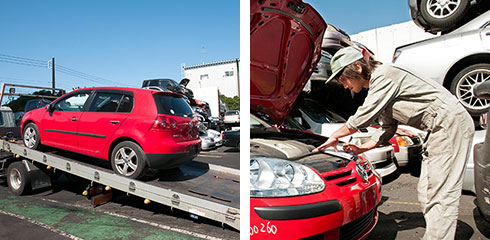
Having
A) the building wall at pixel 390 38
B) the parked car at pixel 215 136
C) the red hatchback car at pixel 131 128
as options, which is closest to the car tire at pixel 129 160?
the red hatchback car at pixel 131 128

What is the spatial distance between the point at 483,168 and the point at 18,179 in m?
5.04

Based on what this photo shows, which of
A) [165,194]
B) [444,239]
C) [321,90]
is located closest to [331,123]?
[321,90]

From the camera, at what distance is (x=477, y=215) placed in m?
1.81

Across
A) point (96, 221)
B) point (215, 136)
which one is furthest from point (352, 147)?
point (215, 136)

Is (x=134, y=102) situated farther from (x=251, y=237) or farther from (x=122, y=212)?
(x=251, y=237)

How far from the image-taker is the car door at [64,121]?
3.14 metres

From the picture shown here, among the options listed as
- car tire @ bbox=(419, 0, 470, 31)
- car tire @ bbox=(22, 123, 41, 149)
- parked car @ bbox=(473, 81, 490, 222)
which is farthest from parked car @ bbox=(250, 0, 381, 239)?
car tire @ bbox=(22, 123, 41, 149)

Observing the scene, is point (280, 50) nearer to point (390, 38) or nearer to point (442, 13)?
point (442, 13)

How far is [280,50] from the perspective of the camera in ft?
6.56

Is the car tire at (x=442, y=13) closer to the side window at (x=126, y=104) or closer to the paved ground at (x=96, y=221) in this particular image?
the paved ground at (x=96, y=221)

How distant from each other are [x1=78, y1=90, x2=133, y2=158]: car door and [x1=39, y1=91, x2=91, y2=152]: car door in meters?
0.14

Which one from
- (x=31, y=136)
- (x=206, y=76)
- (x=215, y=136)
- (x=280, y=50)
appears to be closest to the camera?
(x=280, y=50)

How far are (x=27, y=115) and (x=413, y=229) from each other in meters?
4.41

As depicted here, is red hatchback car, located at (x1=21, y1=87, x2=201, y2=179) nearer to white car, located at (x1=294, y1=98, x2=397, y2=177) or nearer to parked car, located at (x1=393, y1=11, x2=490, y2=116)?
white car, located at (x1=294, y1=98, x2=397, y2=177)
